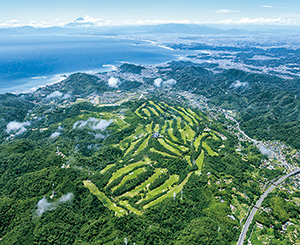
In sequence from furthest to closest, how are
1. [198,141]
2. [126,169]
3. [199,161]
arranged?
1. [198,141]
2. [199,161]
3. [126,169]

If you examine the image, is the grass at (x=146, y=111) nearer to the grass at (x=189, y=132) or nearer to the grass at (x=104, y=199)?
the grass at (x=189, y=132)

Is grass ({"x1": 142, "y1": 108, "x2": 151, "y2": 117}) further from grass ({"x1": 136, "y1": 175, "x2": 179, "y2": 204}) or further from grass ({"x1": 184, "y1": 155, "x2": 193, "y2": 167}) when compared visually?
grass ({"x1": 136, "y1": 175, "x2": 179, "y2": 204})

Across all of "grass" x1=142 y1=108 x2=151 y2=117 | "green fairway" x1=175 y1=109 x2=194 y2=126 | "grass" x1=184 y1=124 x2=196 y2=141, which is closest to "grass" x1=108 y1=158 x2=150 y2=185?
"grass" x1=184 y1=124 x2=196 y2=141

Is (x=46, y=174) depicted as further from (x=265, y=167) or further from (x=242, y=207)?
(x=265, y=167)

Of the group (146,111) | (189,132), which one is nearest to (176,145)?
(189,132)

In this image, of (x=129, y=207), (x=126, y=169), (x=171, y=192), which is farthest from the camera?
(x=126, y=169)

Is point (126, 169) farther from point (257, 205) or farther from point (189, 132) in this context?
point (257, 205)

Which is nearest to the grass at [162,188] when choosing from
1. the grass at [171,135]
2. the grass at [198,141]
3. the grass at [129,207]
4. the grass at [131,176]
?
the grass at [129,207]
